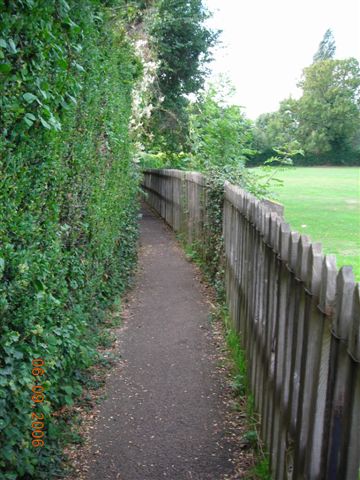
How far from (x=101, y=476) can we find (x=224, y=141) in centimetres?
688

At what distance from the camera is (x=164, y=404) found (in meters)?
4.18

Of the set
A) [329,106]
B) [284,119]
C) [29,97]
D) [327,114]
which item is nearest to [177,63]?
[29,97]

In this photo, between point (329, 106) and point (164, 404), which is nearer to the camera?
point (164, 404)

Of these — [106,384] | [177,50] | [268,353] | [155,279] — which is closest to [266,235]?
[268,353]

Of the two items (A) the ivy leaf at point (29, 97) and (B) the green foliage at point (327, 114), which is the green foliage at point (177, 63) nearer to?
(A) the ivy leaf at point (29, 97)

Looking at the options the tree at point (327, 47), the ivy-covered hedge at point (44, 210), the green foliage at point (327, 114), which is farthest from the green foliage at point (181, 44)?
the tree at point (327, 47)

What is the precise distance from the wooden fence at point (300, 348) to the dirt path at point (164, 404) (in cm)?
45

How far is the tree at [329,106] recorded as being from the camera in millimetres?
65938

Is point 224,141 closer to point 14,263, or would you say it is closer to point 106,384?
point 106,384

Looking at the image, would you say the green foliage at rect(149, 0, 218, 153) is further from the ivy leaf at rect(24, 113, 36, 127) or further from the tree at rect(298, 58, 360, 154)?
the tree at rect(298, 58, 360, 154)

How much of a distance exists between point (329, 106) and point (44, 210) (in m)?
72.4
